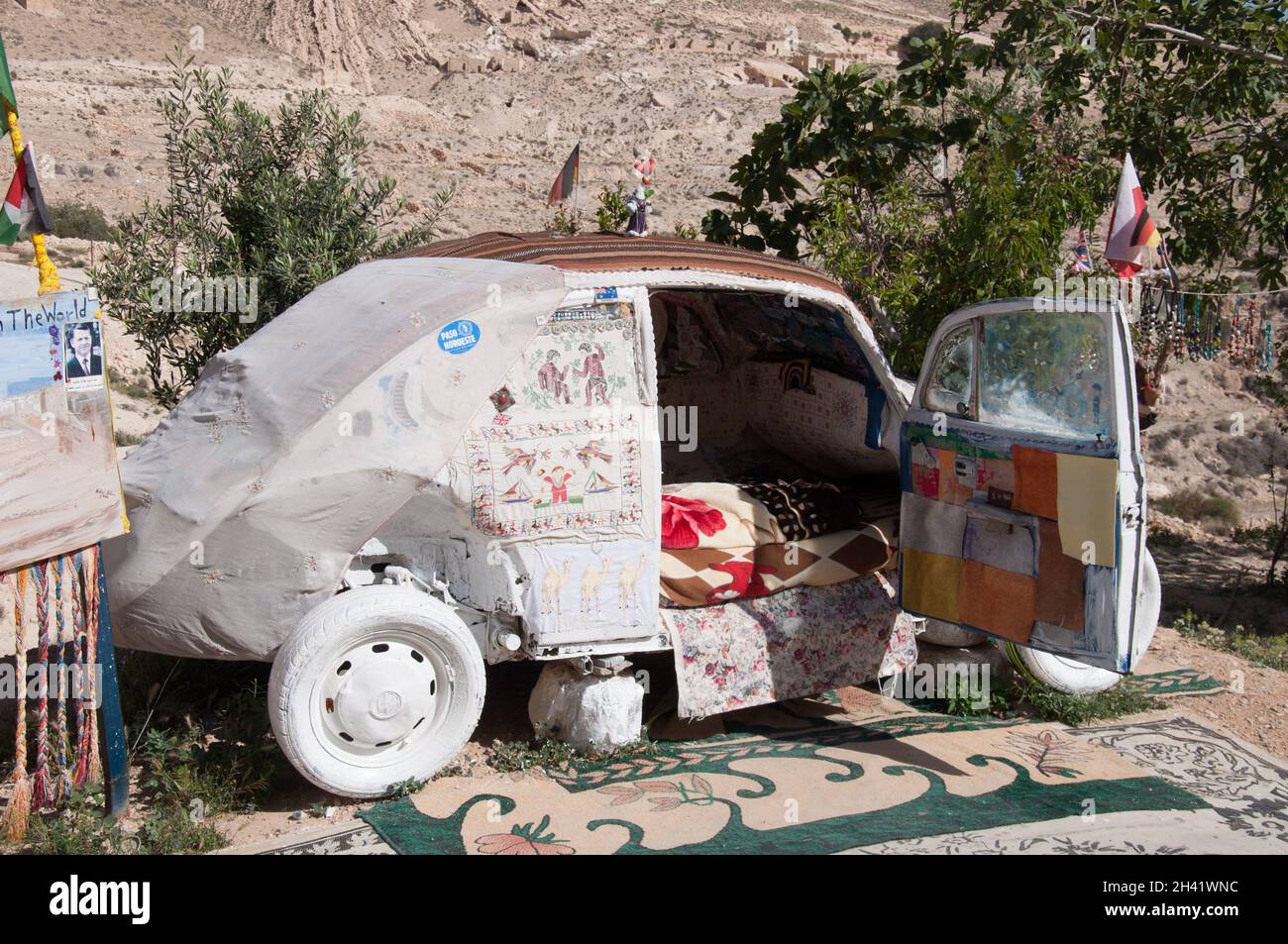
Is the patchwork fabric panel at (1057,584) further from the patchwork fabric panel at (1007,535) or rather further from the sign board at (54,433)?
the sign board at (54,433)

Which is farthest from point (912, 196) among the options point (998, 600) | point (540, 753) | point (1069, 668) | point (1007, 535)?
point (540, 753)

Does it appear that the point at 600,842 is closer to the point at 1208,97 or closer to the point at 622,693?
the point at 622,693

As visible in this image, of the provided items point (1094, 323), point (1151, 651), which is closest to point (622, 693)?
point (1094, 323)

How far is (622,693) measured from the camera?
16.6 ft

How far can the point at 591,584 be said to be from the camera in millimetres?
4930

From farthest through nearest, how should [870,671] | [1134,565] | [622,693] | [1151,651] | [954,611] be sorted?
1. [1151,651]
2. [870,671]
3. [954,611]
4. [622,693]
5. [1134,565]

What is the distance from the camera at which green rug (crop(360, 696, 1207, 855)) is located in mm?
4352

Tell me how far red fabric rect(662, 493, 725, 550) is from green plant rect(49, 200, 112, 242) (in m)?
19.7

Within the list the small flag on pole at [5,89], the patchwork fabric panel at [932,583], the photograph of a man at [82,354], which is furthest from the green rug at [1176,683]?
the small flag on pole at [5,89]

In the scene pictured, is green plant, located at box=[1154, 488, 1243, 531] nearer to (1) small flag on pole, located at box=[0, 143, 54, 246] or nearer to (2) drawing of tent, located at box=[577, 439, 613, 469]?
(2) drawing of tent, located at box=[577, 439, 613, 469]

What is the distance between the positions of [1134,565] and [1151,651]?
2.75 m

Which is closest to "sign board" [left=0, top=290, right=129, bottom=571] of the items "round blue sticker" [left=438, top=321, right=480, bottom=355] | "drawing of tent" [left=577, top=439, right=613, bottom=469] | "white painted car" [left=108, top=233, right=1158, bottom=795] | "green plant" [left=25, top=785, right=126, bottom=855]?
"white painted car" [left=108, top=233, right=1158, bottom=795]

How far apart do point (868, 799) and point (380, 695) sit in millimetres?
1942

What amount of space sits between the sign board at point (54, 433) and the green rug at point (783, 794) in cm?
149
